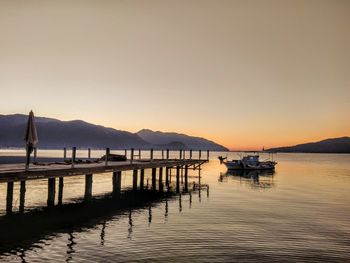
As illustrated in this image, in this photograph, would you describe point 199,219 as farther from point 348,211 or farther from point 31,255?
point 348,211

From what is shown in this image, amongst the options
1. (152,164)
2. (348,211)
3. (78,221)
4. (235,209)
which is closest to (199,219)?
(235,209)

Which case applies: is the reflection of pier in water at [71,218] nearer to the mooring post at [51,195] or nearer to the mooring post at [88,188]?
the mooring post at [88,188]

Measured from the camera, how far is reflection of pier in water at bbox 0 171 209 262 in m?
17.6

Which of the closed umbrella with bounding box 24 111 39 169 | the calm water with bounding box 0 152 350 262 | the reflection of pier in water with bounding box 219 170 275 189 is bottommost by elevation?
the calm water with bounding box 0 152 350 262

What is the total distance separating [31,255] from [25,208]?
1254 cm

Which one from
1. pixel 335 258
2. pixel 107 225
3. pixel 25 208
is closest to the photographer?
pixel 335 258

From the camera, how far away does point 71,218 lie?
23578mm

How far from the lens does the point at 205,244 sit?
17.9 metres

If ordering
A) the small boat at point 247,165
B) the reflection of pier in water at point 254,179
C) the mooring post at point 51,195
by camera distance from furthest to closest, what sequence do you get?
the small boat at point 247,165, the reflection of pier in water at point 254,179, the mooring post at point 51,195

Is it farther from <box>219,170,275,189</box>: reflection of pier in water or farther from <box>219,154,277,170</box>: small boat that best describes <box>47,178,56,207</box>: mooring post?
<box>219,154,277,170</box>: small boat

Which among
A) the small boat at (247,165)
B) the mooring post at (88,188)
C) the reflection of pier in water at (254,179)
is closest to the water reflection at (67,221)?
the mooring post at (88,188)

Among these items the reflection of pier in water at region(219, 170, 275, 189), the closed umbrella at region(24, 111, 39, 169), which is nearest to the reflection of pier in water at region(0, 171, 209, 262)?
the closed umbrella at region(24, 111, 39, 169)

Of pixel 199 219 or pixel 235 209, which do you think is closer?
pixel 199 219

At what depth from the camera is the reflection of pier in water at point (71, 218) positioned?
57.7ft
